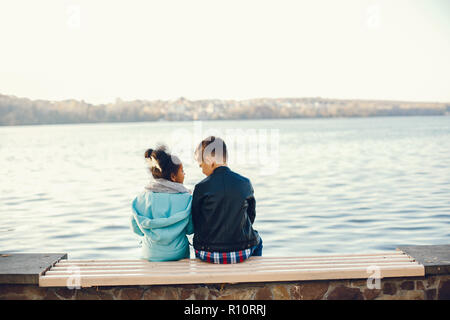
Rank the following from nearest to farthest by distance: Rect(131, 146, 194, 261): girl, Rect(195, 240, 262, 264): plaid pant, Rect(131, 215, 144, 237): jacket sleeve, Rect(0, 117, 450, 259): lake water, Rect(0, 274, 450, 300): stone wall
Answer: Rect(0, 274, 450, 300): stone wall < Rect(195, 240, 262, 264): plaid pant < Rect(131, 146, 194, 261): girl < Rect(131, 215, 144, 237): jacket sleeve < Rect(0, 117, 450, 259): lake water

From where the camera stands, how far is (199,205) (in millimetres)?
4258

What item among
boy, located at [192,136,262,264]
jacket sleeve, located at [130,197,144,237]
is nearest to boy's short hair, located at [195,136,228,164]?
boy, located at [192,136,262,264]

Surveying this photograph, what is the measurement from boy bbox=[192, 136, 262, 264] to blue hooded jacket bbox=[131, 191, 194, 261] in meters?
0.11

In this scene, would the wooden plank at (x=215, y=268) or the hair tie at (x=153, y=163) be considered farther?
the hair tie at (x=153, y=163)

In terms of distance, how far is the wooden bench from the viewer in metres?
3.97

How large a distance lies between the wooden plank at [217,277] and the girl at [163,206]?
1.41ft

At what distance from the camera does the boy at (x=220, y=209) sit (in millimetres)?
4160

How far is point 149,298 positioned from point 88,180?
57.1 ft

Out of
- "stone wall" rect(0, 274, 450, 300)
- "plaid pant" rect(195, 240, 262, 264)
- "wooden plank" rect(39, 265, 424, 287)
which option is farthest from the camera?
"plaid pant" rect(195, 240, 262, 264)

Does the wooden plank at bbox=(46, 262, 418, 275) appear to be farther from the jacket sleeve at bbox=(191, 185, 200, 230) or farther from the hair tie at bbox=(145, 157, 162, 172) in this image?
the hair tie at bbox=(145, 157, 162, 172)

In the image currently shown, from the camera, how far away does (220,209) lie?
13.7ft

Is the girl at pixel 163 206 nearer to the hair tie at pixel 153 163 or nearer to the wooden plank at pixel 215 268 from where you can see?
the hair tie at pixel 153 163

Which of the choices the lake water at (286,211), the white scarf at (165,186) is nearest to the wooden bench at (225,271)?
the white scarf at (165,186)
